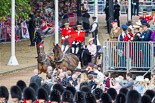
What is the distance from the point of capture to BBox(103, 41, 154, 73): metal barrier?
77.7ft

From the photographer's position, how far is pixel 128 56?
2392 centimetres

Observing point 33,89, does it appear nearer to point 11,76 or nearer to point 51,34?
point 11,76

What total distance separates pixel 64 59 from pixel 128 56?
3523mm

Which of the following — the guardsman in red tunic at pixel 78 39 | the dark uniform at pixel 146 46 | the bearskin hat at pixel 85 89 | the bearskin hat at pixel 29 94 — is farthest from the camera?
the guardsman in red tunic at pixel 78 39

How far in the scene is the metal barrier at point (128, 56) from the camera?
23688 mm

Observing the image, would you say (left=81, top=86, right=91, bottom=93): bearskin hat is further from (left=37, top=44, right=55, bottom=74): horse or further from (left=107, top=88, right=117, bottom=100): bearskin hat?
(left=37, top=44, right=55, bottom=74): horse

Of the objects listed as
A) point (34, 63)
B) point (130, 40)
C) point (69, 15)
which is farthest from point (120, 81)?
point (69, 15)

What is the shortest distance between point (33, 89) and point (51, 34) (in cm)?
2369

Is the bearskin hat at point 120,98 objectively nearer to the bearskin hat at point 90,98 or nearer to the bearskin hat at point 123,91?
the bearskin hat at point 90,98

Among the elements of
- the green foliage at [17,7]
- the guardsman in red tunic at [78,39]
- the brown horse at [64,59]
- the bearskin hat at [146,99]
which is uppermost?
the green foliage at [17,7]

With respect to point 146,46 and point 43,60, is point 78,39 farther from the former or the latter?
point 146,46

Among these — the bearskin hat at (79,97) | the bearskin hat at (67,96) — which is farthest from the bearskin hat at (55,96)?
the bearskin hat at (79,97)

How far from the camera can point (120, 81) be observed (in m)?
20.8

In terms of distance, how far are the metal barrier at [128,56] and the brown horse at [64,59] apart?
92.3 inches
